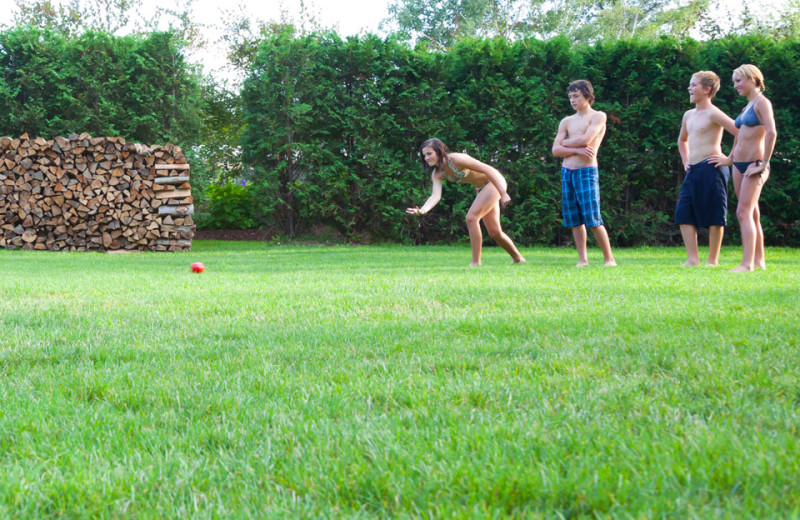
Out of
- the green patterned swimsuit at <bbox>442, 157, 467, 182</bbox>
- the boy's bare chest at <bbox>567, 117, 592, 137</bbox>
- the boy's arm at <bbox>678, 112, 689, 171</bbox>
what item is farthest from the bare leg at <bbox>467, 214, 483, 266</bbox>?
the boy's arm at <bbox>678, 112, 689, 171</bbox>

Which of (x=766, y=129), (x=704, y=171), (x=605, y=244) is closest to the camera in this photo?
(x=766, y=129)

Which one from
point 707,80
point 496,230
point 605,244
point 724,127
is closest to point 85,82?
point 496,230

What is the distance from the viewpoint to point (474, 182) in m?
7.09

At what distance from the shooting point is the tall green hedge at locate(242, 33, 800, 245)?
10.4m

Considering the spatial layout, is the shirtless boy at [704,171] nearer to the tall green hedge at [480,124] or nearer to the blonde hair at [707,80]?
the blonde hair at [707,80]

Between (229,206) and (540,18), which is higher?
(540,18)

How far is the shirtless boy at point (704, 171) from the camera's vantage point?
6.33 meters

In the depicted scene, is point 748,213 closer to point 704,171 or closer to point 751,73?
point 704,171

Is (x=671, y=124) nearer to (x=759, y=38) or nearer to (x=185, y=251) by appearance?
(x=759, y=38)

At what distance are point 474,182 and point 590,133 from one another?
1277 millimetres

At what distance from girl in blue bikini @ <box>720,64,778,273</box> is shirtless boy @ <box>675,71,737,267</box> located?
256mm

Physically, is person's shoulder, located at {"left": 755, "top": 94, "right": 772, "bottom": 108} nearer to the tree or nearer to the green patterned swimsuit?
the green patterned swimsuit

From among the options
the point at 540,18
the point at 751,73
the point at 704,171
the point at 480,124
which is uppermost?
the point at 540,18

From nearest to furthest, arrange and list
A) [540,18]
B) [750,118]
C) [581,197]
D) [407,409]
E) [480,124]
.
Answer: [407,409], [750,118], [581,197], [480,124], [540,18]
